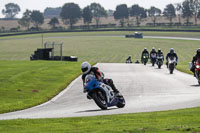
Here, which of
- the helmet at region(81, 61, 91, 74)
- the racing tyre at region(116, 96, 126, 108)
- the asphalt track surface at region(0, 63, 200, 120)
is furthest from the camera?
the racing tyre at region(116, 96, 126, 108)

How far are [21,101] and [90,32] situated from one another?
402ft

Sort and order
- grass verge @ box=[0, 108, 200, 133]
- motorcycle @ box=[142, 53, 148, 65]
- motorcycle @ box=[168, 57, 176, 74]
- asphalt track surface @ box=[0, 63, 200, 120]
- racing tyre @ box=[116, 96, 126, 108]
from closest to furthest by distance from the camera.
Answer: grass verge @ box=[0, 108, 200, 133], asphalt track surface @ box=[0, 63, 200, 120], racing tyre @ box=[116, 96, 126, 108], motorcycle @ box=[168, 57, 176, 74], motorcycle @ box=[142, 53, 148, 65]

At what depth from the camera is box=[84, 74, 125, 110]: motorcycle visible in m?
13.8

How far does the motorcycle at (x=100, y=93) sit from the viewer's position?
1384cm

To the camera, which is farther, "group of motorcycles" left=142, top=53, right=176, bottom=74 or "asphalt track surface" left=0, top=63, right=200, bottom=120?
"group of motorcycles" left=142, top=53, right=176, bottom=74

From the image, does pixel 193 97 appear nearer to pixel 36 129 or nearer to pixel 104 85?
pixel 104 85

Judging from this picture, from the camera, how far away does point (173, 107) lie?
557 inches

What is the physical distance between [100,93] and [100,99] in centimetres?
20

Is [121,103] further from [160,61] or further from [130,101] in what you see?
[160,61]

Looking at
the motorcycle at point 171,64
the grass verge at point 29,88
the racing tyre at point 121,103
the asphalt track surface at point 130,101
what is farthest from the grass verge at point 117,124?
the motorcycle at point 171,64

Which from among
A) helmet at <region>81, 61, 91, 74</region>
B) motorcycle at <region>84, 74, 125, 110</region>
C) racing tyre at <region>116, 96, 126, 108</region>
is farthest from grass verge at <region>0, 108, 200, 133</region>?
racing tyre at <region>116, 96, 126, 108</region>

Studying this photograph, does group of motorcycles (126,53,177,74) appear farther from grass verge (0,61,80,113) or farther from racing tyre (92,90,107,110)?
racing tyre (92,90,107,110)

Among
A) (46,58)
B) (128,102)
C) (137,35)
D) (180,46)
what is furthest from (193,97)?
(137,35)

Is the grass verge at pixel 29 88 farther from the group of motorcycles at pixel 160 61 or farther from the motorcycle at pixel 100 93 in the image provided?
the group of motorcycles at pixel 160 61
